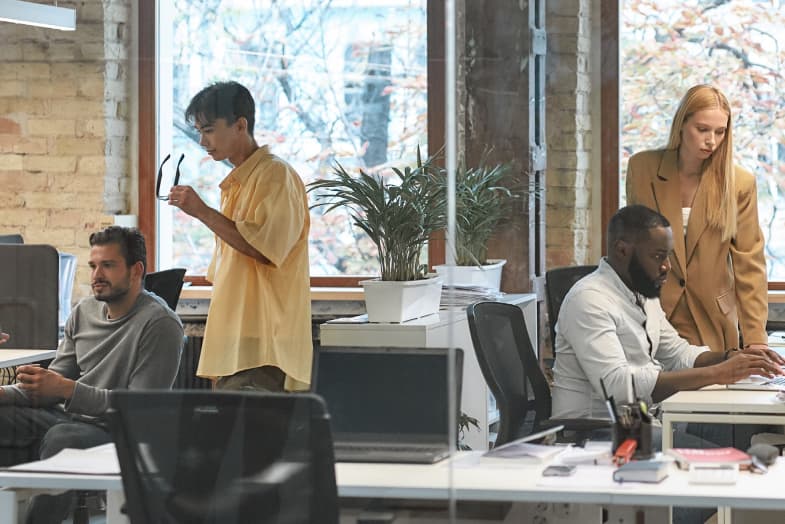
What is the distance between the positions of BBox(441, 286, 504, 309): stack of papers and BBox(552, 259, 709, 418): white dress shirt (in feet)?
1.03

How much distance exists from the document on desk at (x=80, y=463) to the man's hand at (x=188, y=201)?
538mm

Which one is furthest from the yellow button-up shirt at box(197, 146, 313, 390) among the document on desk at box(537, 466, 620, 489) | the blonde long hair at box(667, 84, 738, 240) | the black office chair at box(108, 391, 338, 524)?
the blonde long hair at box(667, 84, 738, 240)

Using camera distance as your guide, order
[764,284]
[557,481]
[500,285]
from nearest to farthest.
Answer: [557,481]
[500,285]
[764,284]

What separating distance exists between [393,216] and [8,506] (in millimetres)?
1062

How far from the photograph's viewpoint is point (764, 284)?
3.68 metres

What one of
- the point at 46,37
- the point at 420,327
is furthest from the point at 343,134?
the point at 46,37

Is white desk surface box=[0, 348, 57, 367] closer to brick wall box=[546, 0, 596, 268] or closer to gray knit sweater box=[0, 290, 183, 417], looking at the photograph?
gray knit sweater box=[0, 290, 183, 417]

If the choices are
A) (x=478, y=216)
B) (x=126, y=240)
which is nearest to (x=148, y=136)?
(x=126, y=240)

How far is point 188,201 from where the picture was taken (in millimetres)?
2676

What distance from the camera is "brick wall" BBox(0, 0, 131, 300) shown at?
2.68 m

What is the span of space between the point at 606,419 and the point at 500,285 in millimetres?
491

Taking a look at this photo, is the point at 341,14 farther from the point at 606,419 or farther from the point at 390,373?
the point at 606,419

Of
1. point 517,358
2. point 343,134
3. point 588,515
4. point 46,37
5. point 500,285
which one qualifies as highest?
point 46,37

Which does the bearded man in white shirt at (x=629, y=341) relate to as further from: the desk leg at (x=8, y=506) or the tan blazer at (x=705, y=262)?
the desk leg at (x=8, y=506)
